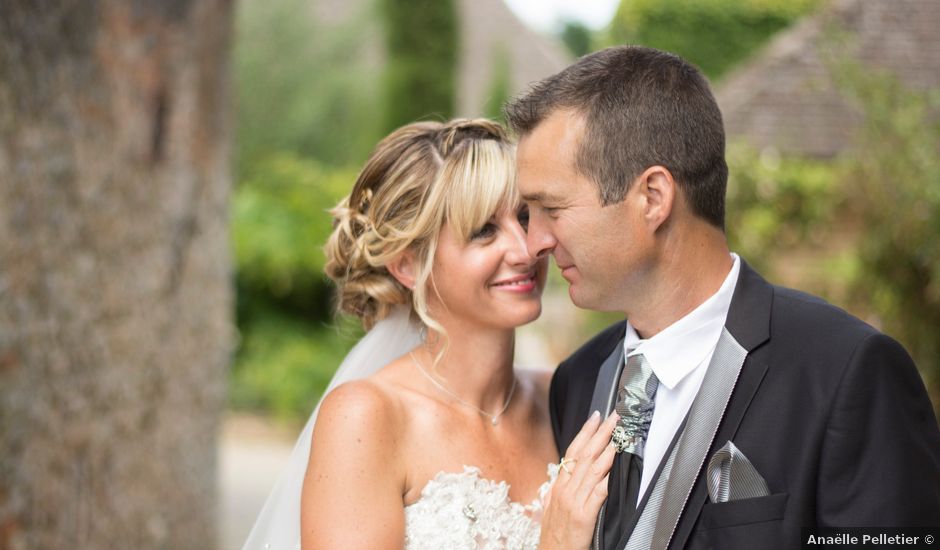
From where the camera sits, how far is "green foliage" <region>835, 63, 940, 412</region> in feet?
21.0

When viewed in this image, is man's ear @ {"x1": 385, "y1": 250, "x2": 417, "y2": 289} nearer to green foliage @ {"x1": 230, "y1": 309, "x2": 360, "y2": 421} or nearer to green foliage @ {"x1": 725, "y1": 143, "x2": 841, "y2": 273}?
green foliage @ {"x1": 725, "y1": 143, "x2": 841, "y2": 273}

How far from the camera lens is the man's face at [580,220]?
7.70 feet

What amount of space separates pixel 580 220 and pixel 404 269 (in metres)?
0.88

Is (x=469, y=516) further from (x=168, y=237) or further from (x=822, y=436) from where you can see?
(x=168, y=237)

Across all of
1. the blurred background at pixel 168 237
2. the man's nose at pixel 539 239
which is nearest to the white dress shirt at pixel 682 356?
the man's nose at pixel 539 239

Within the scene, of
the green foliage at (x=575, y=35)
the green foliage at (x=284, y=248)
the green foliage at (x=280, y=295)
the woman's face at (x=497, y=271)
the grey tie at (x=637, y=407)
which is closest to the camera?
the grey tie at (x=637, y=407)

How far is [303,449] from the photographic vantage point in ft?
10.4

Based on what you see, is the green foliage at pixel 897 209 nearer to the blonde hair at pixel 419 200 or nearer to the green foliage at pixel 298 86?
the blonde hair at pixel 419 200

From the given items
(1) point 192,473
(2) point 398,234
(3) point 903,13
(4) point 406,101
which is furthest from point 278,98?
(2) point 398,234

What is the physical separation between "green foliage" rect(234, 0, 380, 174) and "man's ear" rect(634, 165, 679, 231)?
68.1 ft

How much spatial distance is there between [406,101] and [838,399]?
1592 cm

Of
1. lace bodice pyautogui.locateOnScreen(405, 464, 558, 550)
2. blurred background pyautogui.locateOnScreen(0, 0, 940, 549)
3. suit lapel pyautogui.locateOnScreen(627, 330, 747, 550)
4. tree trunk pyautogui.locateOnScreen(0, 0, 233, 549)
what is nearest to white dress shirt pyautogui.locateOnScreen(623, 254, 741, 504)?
suit lapel pyautogui.locateOnScreen(627, 330, 747, 550)

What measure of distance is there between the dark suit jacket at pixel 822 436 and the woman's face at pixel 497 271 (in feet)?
2.42

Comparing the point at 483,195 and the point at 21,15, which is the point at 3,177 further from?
the point at 483,195
